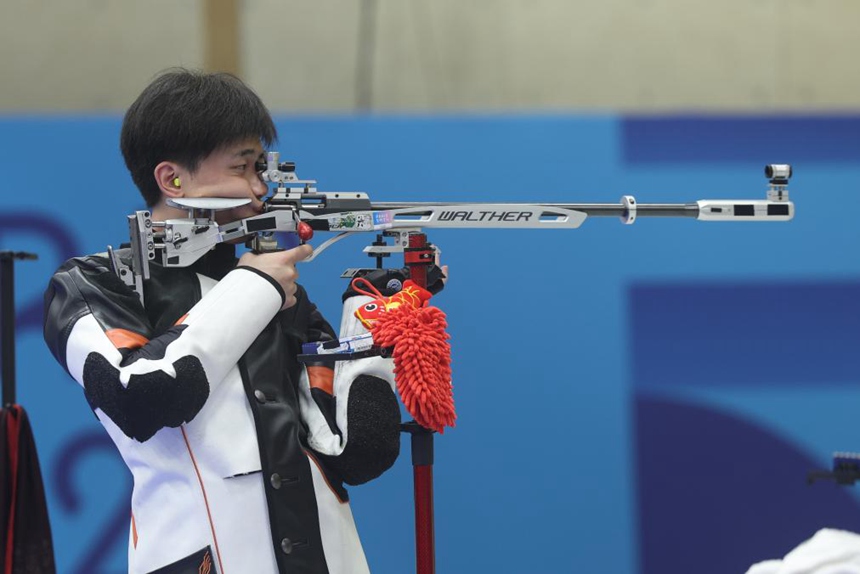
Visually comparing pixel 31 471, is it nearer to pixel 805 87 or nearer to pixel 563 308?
pixel 563 308

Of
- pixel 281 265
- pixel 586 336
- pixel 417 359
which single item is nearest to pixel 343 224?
pixel 281 265

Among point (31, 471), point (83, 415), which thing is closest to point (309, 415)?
point (31, 471)

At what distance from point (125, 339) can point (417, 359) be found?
1.27 feet

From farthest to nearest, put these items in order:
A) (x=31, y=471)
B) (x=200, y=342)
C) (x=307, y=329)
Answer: (x=31, y=471)
(x=307, y=329)
(x=200, y=342)

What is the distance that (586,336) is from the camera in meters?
2.39

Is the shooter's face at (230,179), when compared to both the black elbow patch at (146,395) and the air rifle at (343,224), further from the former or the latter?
the black elbow patch at (146,395)

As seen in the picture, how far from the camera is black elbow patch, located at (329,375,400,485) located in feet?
4.55

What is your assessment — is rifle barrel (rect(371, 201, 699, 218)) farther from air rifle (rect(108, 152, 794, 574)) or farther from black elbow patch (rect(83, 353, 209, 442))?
black elbow patch (rect(83, 353, 209, 442))

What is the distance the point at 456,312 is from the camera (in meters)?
2.36

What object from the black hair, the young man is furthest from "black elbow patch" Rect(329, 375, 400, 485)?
the black hair

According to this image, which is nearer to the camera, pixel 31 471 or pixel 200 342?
pixel 200 342

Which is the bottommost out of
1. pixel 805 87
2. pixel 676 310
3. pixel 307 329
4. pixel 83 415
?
pixel 83 415

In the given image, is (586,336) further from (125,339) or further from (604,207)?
(125,339)

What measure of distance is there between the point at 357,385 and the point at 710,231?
1.28 metres
